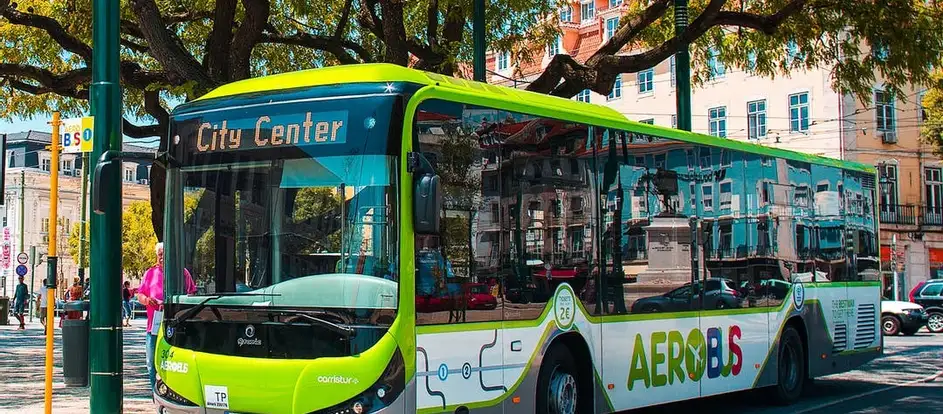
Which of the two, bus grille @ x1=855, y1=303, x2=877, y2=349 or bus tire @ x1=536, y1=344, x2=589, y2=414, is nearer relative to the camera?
bus tire @ x1=536, y1=344, x2=589, y2=414

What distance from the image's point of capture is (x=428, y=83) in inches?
364

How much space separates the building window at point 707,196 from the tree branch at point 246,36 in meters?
5.90

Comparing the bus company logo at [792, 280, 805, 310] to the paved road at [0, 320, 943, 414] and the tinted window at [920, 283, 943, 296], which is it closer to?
the paved road at [0, 320, 943, 414]

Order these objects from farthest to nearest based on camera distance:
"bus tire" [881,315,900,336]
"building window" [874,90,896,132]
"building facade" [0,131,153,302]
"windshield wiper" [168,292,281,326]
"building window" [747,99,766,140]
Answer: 1. "building facade" [0,131,153,302]
2. "building window" [747,99,766,140]
3. "building window" [874,90,896,132]
4. "bus tire" [881,315,900,336]
5. "windshield wiper" [168,292,281,326]

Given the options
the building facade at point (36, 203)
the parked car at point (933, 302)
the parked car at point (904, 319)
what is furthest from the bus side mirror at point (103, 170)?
the building facade at point (36, 203)

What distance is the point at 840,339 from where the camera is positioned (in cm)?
1605

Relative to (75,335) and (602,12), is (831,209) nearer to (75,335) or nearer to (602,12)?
(75,335)

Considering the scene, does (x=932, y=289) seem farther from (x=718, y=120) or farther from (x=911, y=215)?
(x=718, y=120)

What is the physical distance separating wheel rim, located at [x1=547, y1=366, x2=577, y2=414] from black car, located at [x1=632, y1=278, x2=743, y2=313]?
4.17ft

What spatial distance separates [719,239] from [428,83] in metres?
5.21

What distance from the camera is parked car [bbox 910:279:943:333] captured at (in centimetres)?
3403

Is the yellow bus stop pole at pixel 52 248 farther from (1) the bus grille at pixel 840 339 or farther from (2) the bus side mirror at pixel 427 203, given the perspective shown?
(1) the bus grille at pixel 840 339

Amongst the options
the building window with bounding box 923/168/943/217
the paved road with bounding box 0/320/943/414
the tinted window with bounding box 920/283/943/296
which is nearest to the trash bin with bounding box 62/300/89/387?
the paved road with bounding box 0/320/943/414

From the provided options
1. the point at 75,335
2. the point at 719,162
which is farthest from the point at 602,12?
the point at 75,335
